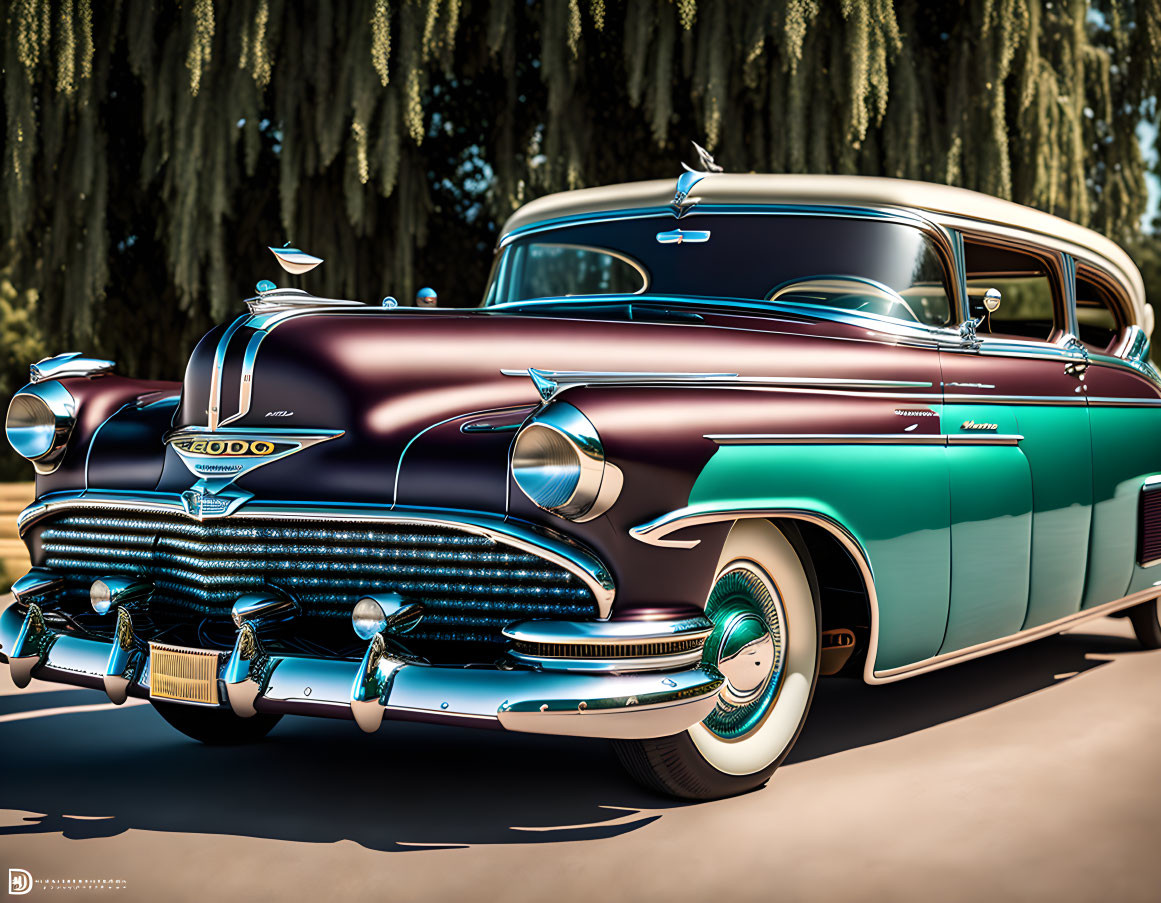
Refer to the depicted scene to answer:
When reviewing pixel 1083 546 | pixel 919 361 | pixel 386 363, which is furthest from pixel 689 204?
pixel 1083 546

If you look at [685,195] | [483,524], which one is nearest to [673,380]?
[483,524]

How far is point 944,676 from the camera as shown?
525cm

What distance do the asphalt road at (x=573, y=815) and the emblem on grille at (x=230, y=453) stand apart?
84 cm

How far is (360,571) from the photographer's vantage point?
3.12 m

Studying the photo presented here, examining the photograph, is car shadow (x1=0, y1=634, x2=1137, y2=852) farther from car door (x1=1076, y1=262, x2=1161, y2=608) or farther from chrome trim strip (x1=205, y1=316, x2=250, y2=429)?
chrome trim strip (x1=205, y1=316, x2=250, y2=429)

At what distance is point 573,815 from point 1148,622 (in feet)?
12.3

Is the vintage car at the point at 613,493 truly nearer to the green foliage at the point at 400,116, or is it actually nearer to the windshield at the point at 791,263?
the windshield at the point at 791,263

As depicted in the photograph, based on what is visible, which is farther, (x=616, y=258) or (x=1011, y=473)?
(x=616, y=258)

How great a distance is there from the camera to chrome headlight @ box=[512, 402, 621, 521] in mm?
2871

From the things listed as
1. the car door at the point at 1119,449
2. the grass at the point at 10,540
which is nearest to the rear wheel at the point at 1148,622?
the car door at the point at 1119,449

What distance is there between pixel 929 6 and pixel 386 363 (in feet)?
26.6

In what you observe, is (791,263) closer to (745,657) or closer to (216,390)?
(745,657)

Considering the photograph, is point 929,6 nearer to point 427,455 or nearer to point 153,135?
point 153,135

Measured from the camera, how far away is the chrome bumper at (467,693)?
111 inches
